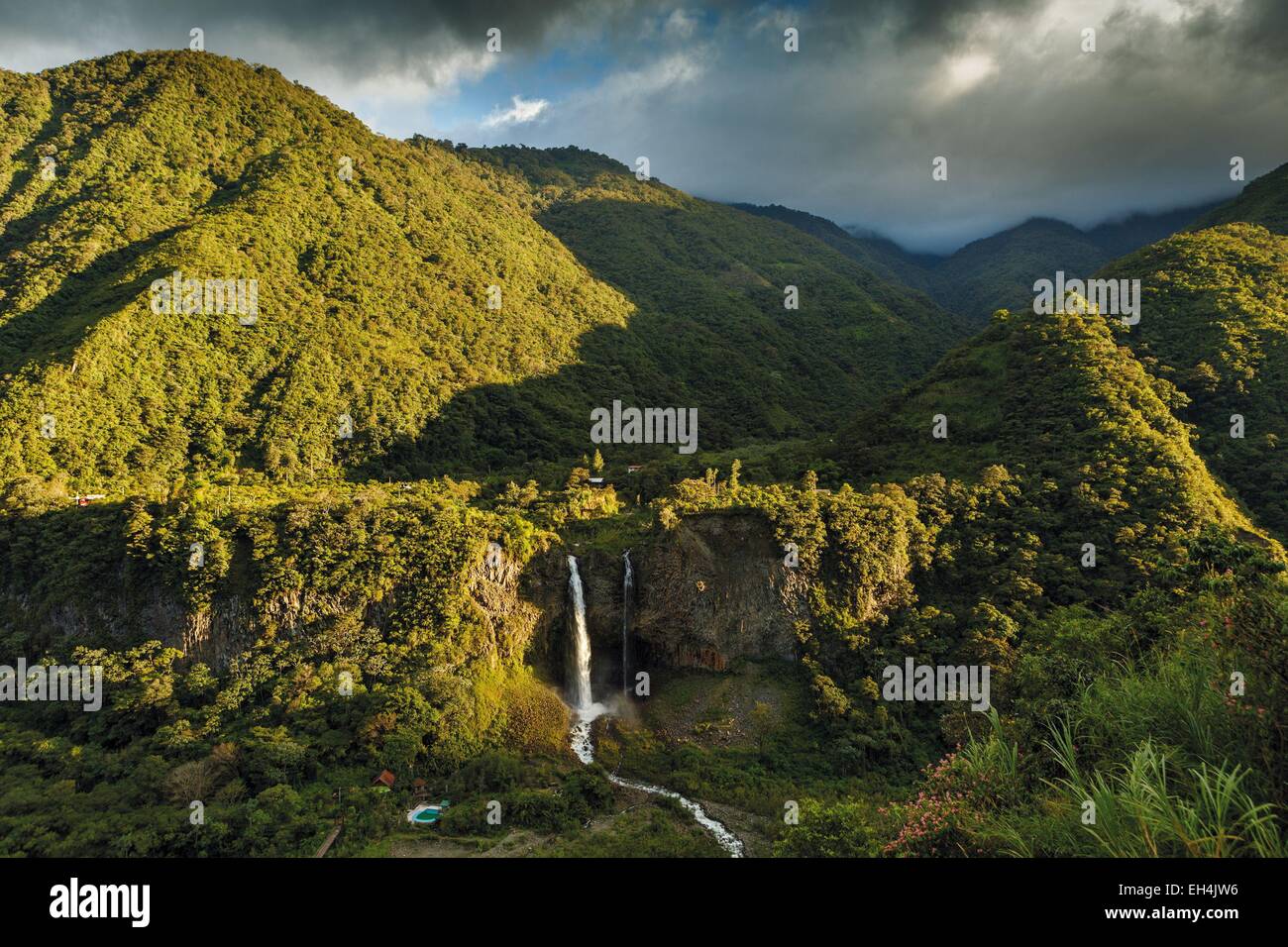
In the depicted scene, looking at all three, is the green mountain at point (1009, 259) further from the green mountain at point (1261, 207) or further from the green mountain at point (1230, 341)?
the green mountain at point (1230, 341)

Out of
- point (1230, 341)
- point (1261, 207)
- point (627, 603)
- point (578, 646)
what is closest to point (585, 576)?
point (627, 603)

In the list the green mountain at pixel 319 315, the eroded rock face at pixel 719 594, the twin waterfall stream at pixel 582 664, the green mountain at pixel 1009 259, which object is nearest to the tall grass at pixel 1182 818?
the twin waterfall stream at pixel 582 664

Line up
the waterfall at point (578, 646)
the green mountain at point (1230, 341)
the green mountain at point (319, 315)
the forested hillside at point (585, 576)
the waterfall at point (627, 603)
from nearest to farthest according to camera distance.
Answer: the forested hillside at point (585, 576), the waterfall at point (578, 646), the waterfall at point (627, 603), the green mountain at point (1230, 341), the green mountain at point (319, 315)

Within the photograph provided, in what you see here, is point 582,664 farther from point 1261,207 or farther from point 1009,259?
point 1009,259

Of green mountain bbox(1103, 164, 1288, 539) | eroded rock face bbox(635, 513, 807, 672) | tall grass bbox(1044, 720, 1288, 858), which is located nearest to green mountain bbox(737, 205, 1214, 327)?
green mountain bbox(1103, 164, 1288, 539)

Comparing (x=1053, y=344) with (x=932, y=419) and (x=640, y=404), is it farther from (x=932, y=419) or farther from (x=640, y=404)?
(x=640, y=404)

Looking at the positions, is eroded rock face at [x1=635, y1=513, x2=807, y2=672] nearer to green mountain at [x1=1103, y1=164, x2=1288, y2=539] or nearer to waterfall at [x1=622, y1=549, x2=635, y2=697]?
waterfall at [x1=622, y1=549, x2=635, y2=697]
